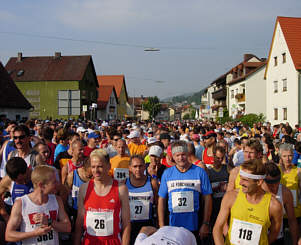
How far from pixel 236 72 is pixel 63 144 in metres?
47.5

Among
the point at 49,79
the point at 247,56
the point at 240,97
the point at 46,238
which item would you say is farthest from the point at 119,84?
the point at 46,238

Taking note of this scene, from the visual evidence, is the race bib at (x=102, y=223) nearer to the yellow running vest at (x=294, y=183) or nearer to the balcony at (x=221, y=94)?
the yellow running vest at (x=294, y=183)

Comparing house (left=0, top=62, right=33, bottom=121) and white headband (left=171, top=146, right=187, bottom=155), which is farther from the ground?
house (left=0, top=62, right=33, bottom=121)

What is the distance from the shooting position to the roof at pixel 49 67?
176 ft

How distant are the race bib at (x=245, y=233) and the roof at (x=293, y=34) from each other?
95.5 ft

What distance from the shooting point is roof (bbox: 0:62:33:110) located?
30700 millimetres

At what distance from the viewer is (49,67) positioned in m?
55.6

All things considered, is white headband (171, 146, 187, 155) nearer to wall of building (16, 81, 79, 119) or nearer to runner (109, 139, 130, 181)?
runner (109, 139, 130, 181)

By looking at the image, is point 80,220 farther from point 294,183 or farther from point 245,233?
point 294,183

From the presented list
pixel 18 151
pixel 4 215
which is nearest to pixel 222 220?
pixel 4 215

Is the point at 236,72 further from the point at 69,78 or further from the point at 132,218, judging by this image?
the point at 132,218

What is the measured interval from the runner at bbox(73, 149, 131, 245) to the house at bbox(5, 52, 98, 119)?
159 ft

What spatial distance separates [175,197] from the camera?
4516 millimetres

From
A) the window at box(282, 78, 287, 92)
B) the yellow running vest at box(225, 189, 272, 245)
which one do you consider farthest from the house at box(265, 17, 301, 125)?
the yellow running vest at box(225, 189, 272, 245)
